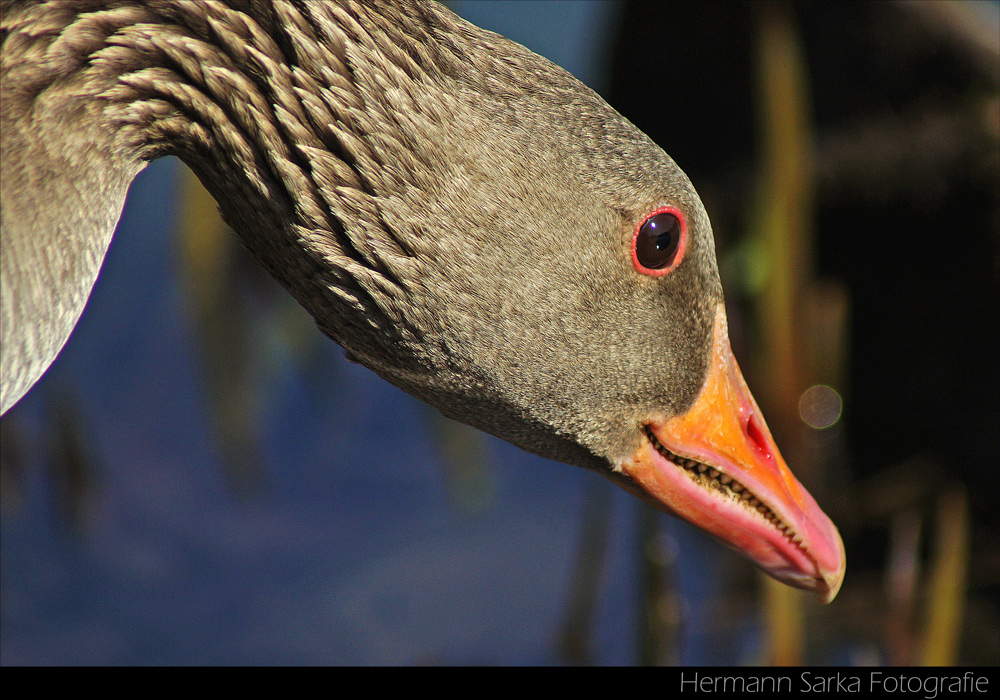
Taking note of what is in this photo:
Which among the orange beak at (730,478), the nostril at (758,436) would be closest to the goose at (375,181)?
the orange beak at (730,478)

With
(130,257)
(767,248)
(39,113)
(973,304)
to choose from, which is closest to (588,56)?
(767,248)

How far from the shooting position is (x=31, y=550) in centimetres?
571

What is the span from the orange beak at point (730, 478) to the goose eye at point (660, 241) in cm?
31

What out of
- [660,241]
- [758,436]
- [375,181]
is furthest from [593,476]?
[375,181]

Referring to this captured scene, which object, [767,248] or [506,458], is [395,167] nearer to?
[767,248]

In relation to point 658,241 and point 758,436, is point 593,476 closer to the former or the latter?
point 758,436

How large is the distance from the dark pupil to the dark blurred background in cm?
262

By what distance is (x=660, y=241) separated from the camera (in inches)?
89.4

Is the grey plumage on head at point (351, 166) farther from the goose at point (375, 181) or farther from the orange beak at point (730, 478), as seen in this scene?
the orange beak at point (730, 478)

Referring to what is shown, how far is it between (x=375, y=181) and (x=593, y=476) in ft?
14.5

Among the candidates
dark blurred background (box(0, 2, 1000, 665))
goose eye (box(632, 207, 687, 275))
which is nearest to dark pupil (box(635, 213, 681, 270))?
goose eye (box(632, 207, 687, 275))

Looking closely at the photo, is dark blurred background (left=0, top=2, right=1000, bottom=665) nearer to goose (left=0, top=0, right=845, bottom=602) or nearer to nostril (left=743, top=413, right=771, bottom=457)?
nostril (left=743, top=413, right=771, bottom=457)

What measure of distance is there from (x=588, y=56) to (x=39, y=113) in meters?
5.68

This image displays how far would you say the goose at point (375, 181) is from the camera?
6.28ft
